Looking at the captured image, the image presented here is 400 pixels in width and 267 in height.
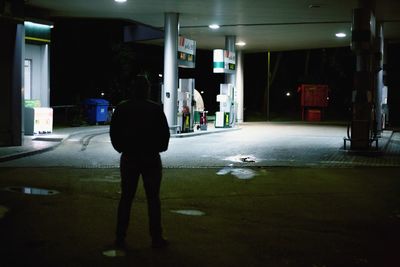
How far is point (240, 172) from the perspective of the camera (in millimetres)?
13438

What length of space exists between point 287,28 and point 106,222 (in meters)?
21.0

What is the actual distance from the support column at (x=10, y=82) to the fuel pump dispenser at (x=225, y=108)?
1362 centimetres

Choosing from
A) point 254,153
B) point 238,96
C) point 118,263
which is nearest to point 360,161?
point 254,153

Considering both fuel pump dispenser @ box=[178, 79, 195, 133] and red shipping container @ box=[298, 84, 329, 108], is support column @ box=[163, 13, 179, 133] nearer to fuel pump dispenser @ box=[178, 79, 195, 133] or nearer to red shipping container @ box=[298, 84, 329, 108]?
fuel pump dispenser @ box=[178, 79, 195, 133]

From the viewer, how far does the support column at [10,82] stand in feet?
57.6

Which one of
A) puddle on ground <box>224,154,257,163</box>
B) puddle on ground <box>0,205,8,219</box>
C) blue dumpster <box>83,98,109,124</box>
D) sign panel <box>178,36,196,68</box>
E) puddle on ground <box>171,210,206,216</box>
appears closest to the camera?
puddle on ground <box>0,205,8,219</box>

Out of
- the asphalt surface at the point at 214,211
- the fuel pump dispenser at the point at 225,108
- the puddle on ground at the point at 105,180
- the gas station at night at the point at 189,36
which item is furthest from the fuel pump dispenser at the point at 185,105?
the puddle on ground at the point at 105,180

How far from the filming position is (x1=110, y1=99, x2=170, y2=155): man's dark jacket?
6.73 m

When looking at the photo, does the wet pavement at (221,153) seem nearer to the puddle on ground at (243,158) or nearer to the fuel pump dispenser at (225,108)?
the puddle on ground at (243,158)

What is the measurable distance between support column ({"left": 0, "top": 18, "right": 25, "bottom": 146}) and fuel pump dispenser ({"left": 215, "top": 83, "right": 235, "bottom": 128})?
13.6 m

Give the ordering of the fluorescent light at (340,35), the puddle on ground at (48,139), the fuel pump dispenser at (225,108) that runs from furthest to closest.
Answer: the fuel pump dispenser at (225,108), the fluorescent light at (340,35), the puddle on ground at (48,139)

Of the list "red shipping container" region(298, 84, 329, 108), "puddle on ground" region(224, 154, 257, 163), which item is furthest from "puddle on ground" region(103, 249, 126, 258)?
"red shipping container" region(298, 84, 329, 108)

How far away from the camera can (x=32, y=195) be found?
33.3ft

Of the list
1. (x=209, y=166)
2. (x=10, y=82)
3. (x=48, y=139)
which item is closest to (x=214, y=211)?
(x=209, y=166)
